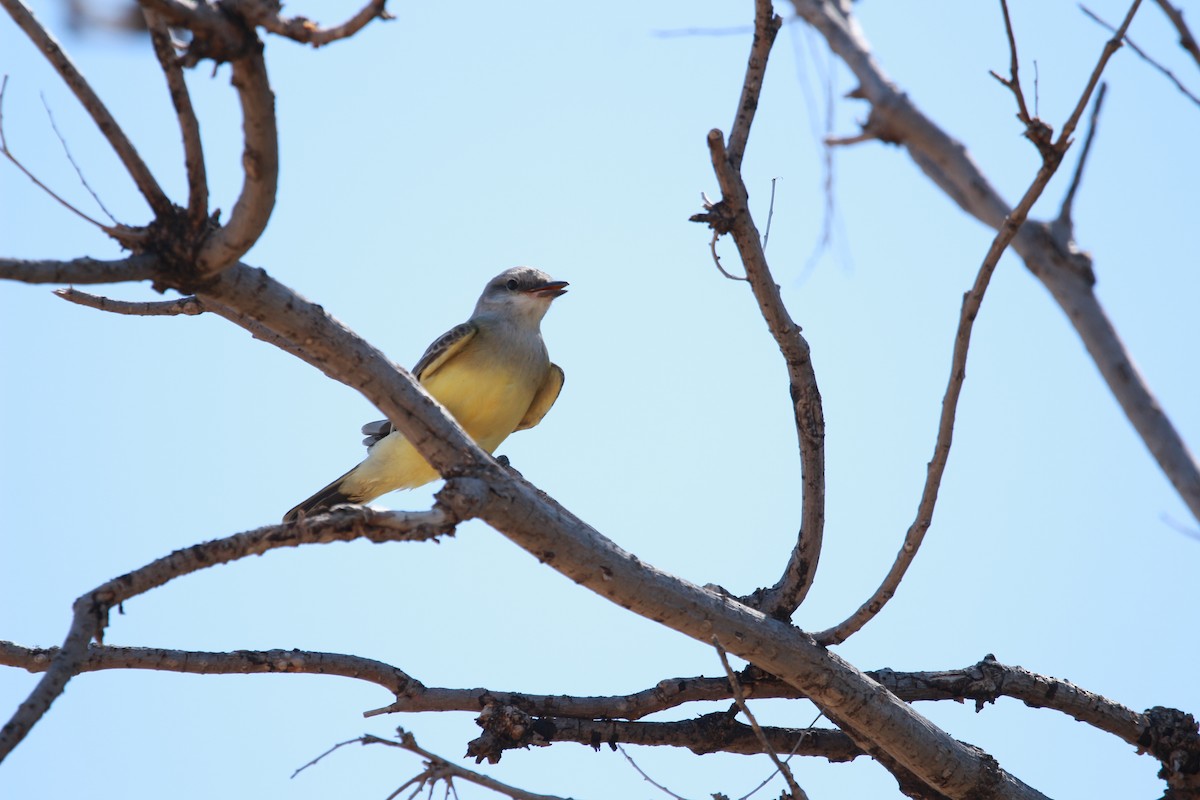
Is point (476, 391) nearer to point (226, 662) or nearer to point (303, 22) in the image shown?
point (226, 662)

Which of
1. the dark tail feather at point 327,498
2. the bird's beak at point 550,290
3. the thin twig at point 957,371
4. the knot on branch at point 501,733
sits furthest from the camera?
the bird's beak at point 550,290

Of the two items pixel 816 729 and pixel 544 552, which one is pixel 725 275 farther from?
pixel 816 729

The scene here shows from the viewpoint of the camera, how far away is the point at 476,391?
767 cm

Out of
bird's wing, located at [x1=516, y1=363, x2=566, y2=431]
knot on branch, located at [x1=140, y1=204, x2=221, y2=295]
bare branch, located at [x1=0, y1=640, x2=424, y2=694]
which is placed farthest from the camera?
bird's wing, located at [x1=516, y1=363, x2=566, y2=431]

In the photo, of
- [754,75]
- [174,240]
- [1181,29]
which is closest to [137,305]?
[174,240]

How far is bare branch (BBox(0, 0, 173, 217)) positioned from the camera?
10.6 ft

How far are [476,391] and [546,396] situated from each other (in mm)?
888

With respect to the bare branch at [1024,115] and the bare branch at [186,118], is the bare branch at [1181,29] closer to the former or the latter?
the bare branch at [1024,115]

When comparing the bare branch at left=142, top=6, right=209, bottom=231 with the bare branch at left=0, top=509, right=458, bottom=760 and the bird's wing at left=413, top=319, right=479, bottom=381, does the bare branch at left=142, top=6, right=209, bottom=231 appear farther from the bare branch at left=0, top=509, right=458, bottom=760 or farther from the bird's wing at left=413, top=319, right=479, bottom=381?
the bird's wing at left=413, top=319, right=479, bottom=381

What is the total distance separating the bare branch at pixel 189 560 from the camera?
2.98m

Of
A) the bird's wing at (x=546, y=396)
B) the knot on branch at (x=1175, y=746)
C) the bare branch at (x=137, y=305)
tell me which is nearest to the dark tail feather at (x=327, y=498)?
the bird's wing at (x=546, y=396)

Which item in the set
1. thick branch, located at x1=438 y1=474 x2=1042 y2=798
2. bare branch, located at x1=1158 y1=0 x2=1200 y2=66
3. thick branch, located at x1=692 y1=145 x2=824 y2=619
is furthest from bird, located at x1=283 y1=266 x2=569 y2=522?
bare branch, located at x1=1158 y1=0 x2=1200 y2=66

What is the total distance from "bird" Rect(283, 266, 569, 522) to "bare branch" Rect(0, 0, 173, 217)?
4161mm

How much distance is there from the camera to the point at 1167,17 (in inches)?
148
